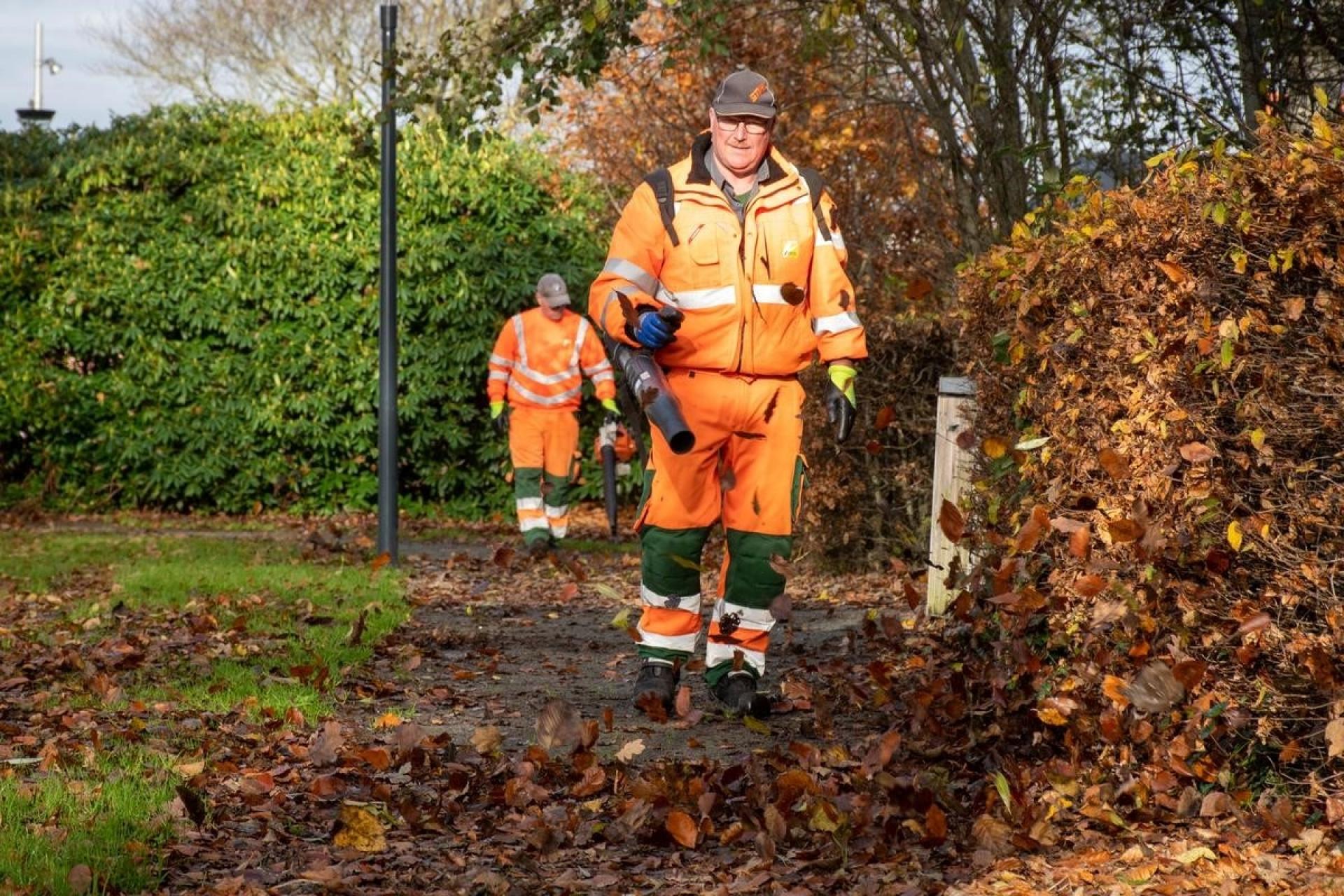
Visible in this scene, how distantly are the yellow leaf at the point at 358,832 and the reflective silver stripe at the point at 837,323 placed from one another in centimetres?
267

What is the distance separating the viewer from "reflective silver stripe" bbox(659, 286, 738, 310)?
19.6ft

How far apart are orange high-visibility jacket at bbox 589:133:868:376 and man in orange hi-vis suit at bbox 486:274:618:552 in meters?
6.29

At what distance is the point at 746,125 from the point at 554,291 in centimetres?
646

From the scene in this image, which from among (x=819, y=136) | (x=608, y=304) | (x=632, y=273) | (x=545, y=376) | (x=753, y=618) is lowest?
(x=753, y=618)

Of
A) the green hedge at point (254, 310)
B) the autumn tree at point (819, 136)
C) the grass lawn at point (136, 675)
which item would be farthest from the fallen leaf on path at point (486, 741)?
the green hedge at point (254, 310)

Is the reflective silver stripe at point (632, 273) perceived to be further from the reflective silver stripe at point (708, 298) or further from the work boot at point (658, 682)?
the work boot at point (658, 682)

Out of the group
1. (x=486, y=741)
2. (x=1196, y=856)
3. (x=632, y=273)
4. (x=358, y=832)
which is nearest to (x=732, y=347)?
(x=632, y=273)

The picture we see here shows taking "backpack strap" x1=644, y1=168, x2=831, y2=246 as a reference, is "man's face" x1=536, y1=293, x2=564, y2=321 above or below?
below

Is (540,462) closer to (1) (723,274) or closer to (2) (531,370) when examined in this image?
(2) (531,370)

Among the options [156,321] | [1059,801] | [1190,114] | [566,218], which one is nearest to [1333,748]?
[1059,801]

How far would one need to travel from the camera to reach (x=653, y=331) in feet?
19.1

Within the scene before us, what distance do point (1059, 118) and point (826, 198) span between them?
10.5 feet

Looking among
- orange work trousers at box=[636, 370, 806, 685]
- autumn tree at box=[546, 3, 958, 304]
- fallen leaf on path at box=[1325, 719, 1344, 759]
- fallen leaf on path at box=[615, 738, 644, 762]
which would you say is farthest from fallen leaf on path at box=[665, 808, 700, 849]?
autumn tree at box=[546, 3, 958, 304]

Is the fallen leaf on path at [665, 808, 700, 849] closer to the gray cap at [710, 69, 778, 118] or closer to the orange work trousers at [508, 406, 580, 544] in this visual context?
the gray cap at [710, 69, 778, 118]
